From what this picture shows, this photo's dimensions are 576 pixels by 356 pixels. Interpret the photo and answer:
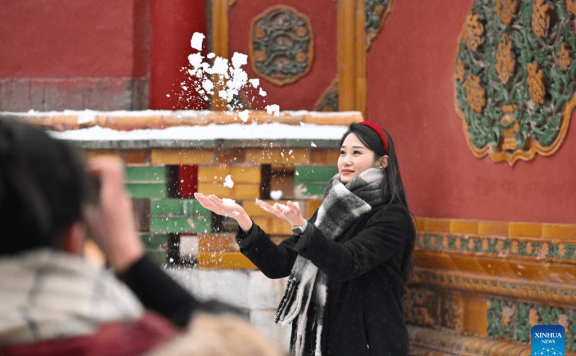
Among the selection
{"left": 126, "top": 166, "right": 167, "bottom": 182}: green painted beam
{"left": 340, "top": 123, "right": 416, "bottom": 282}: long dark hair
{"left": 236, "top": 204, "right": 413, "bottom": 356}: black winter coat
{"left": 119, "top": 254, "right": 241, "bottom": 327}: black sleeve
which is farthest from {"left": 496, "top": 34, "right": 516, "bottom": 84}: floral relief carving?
{"left": 119, "top": 254, "right": 241, "bottom": 327}: black sleeve

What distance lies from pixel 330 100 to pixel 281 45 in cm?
47

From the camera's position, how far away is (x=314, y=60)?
20.2 feet

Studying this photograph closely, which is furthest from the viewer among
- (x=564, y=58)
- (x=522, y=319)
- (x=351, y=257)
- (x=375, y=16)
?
(x=375, y=16)

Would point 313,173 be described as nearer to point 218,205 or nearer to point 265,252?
point 265,252

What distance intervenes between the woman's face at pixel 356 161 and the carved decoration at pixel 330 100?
2.29m

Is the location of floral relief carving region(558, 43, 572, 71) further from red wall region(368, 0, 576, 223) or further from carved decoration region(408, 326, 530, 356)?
carved decoration region(408, 326, 530, 356)

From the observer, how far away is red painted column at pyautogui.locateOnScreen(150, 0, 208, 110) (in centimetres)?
595

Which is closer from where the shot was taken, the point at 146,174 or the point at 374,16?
the point at 146,174

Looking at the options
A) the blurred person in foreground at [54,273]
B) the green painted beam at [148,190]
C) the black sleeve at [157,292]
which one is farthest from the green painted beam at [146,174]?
the blurred person in foreground at [54,273]

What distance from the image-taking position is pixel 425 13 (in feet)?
16.9

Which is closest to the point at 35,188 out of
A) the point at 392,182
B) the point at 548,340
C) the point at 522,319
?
the point at 392,182

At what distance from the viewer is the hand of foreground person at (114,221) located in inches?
48.6

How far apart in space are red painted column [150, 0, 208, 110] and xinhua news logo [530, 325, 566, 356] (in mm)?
2902

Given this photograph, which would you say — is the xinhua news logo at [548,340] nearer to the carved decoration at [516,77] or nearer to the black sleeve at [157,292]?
the carved decoration at [516,77]
